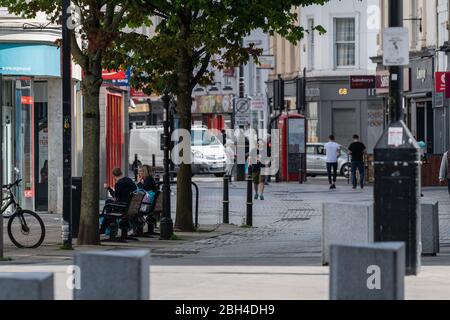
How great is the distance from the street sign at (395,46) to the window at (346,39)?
171 feet

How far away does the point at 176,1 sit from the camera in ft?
84.9

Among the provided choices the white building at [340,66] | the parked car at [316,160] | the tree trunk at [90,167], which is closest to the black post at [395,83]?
the tree trunk at [90,167]

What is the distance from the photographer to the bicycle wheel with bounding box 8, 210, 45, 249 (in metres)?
22.6

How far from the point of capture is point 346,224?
692 inches

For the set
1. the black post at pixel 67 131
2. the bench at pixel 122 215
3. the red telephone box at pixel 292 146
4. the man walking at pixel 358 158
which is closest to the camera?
the black post at pixel 67 131

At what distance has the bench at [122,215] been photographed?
24.4m

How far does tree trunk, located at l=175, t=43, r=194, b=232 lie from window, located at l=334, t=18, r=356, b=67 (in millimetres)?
39377

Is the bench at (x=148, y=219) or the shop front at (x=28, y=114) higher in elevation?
the shop front at (x=28, y=114)

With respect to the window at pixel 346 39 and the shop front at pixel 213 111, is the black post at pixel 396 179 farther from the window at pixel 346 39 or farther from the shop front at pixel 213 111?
the shop front at pixel 213 111

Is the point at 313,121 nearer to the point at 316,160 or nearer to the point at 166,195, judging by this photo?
the point at 316,160

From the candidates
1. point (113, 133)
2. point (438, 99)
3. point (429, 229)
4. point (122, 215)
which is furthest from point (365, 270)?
point (438, 99)

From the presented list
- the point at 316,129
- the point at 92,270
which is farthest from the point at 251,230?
the point at 316,129

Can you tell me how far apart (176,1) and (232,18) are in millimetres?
1549

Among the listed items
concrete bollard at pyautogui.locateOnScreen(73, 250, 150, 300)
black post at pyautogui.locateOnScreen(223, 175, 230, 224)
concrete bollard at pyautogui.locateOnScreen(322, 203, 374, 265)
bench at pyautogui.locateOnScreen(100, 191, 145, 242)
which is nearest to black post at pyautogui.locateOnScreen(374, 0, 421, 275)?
concrete bollard at pyautogui.locateOnScreen(322, 203, 374, 265)
